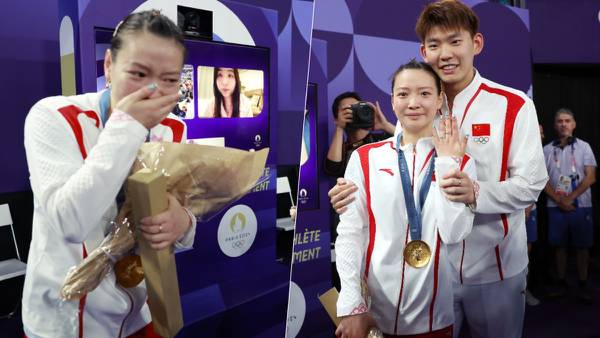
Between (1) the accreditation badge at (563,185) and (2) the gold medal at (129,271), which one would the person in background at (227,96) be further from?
(1) the accreditation badge at (563,185)

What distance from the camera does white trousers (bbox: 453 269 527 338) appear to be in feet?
5.31

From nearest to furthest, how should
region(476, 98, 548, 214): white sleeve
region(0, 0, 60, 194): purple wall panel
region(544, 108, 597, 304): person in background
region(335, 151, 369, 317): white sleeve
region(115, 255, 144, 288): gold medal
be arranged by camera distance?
region(115, 255, 144, 288): gold medal → region(476, 98, 548, 214): white sleeve → region(335, 151, 369, 317): white sleeve → region(544, 108, 597, 304): person in background → region(0, 0, 60, 194): purple wall panel

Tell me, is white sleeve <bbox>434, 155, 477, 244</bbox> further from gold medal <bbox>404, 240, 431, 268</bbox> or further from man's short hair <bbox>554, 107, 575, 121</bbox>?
man's short hair <bbox>554, 107, 575, 121</bbox>

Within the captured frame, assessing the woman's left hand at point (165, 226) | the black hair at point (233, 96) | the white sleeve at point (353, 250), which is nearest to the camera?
the woman's left hand at point (165, 226)

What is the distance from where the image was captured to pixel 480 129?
1.55 meters

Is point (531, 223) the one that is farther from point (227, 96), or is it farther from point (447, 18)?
point (227, 96)

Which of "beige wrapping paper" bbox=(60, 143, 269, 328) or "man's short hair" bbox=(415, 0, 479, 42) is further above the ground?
"man's short hair" bbox=(415, 0, 479, 42)

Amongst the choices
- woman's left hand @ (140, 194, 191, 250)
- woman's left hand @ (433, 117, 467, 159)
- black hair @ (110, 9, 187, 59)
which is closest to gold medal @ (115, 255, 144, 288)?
woman's left hand @ (140, 194, 191, 250)

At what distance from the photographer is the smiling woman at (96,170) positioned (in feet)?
4.04

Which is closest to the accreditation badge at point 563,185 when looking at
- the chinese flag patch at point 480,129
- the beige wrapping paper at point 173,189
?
the chinese flag patch at point 480,129

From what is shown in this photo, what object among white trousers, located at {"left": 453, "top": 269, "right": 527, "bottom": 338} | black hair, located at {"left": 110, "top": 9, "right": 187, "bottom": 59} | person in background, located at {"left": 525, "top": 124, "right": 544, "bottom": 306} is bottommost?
white trousers, located at {"left": 453, "top": 269, "right": 527, "bottom": 338}

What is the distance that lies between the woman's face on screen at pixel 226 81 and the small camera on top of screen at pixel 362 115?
3.78ft

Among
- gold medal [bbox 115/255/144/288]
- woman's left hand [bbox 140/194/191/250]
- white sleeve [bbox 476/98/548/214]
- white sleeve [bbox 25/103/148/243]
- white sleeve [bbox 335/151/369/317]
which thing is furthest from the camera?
white sleeve [bbox 335/151/369/317]

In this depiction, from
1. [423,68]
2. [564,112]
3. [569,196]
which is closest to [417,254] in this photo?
[423,68]
